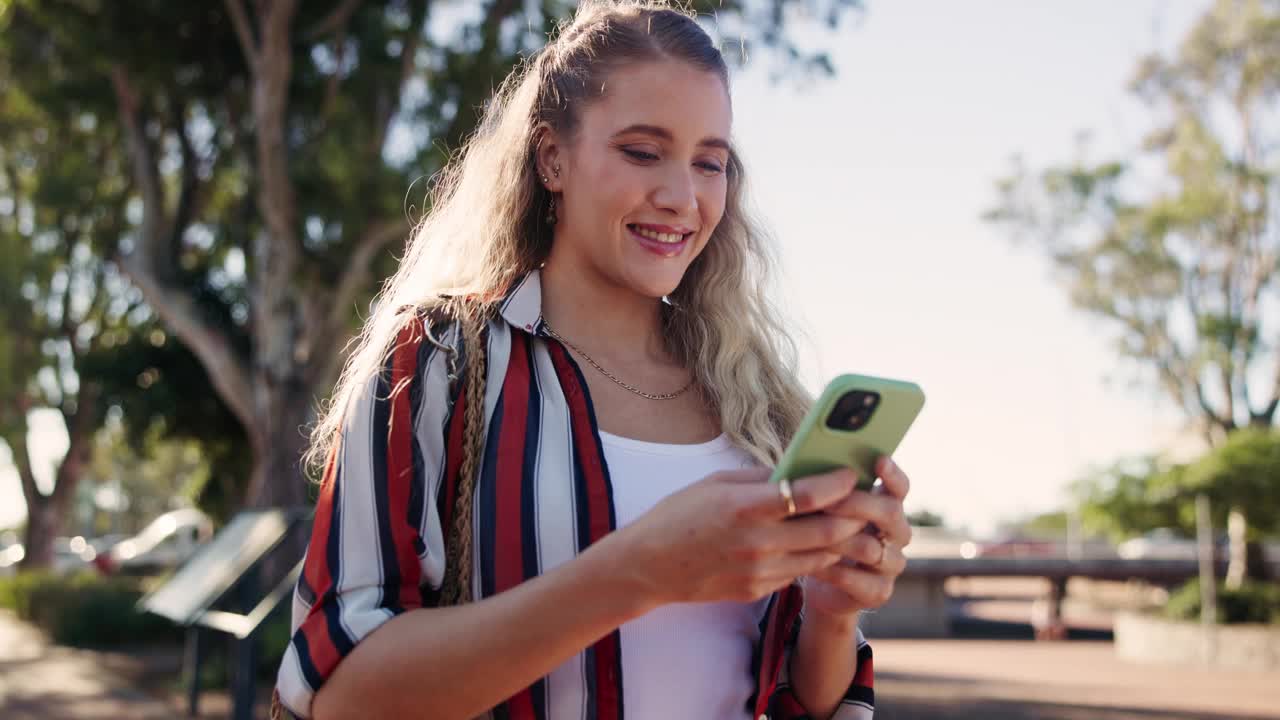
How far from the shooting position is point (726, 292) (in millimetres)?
2096

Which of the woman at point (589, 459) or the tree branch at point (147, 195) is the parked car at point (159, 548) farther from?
the woman at point (589, 459)

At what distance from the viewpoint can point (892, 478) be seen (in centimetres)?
130

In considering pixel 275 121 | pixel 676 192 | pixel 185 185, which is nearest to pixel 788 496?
pixel 676 192

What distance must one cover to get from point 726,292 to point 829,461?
897 mm

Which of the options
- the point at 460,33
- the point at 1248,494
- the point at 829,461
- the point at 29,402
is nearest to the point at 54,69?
the point at 460,33

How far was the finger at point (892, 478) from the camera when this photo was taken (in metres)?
1.29

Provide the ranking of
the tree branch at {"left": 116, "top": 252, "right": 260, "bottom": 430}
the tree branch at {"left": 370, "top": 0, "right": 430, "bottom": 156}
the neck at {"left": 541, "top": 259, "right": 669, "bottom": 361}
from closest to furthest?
the neck at {"left": 541, "top": 259, "right": 669, "bottom": 361}, the tree branch at {"left": 370, "top": 0, "right": 430, "bottom": 156}, the tree branch at {"left": 116, "top": 252, "right": 260, "bottom": 430}

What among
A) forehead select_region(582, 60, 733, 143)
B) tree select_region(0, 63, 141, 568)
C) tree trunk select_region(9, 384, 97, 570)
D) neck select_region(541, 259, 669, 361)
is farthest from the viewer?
tree trunk select_region(9, 384, 97, 570)

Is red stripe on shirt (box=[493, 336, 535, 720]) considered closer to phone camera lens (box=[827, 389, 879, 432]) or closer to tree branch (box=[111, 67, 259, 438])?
phone camera lens (box=[827, 389, 879, 432])

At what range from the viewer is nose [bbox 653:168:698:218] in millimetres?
1723

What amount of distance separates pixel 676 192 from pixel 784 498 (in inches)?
27.0

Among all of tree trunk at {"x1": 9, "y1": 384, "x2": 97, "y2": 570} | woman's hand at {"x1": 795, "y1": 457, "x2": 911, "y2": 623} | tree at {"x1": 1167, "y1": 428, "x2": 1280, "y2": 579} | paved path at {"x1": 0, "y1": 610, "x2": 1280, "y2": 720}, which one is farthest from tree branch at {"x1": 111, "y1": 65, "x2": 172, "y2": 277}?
tree at {"x1": 1167, "y1": 428, "x2": 1280, "y2": 579}

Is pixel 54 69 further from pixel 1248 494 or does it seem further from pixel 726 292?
pixel 1248 494

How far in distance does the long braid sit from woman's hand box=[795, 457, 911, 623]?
1.42 ft
